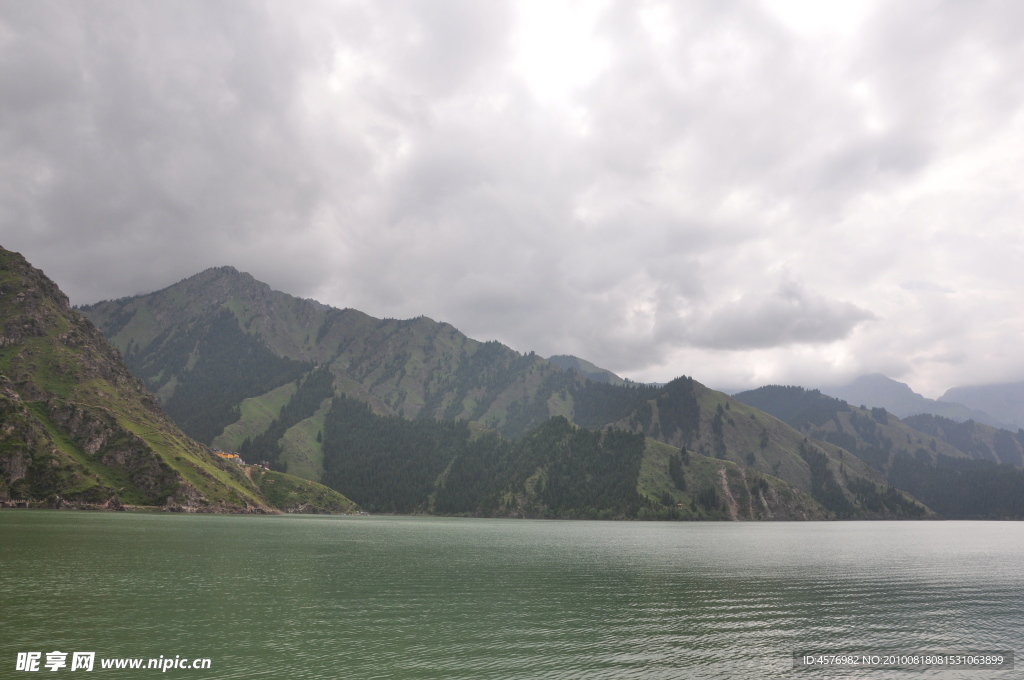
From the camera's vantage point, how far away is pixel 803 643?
4775 cm

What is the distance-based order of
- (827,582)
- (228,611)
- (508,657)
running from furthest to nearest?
1. (827,582)
2. (228,611)
3. (508,657)

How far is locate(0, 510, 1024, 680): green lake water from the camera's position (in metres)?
39.5

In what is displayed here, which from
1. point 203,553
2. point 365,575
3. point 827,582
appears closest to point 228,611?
point 365,575

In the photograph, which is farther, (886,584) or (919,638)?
(886,584)

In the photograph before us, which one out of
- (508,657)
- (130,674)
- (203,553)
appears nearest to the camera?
(130,674)

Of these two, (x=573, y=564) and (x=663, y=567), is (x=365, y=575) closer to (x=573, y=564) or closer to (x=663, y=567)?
(x=573, y=564)

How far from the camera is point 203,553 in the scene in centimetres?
9794

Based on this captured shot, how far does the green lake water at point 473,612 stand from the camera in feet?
129

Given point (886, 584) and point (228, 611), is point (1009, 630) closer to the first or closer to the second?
point (886, 584)

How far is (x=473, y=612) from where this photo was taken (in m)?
55.8

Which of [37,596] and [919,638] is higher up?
[37,596]

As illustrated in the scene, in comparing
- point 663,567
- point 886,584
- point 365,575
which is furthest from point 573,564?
point 886,584

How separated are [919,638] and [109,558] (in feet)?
345

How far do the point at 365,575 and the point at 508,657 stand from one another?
147ft
